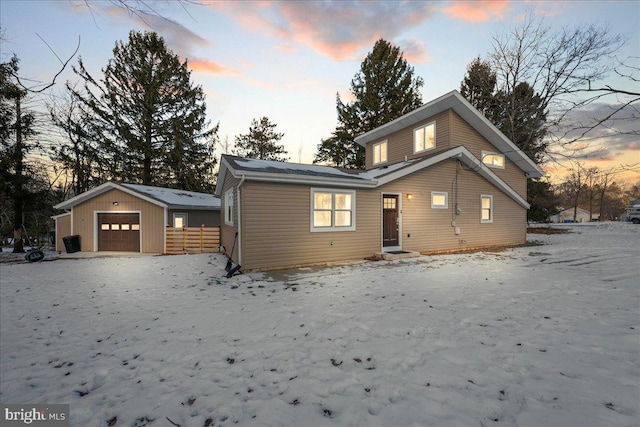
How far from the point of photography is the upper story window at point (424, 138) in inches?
541

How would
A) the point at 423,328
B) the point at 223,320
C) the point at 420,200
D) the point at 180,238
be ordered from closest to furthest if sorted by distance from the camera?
1. the point at 423,328
2. the point at 223,320
3. the point at 420,200
4. the point at 180,238

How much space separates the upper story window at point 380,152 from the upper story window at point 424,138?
7.32 ft

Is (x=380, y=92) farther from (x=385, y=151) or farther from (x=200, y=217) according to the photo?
(x=200, y=217)

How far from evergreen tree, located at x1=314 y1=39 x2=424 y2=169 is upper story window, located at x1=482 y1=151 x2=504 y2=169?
38.5 feet

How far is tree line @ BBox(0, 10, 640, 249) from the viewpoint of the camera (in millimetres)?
16297

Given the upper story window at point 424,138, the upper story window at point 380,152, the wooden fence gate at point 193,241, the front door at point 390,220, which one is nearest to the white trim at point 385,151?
the upper story window at point 380,152

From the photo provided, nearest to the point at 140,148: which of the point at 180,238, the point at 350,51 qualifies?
the point at 180,238

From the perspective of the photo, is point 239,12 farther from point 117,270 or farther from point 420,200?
point 420,200

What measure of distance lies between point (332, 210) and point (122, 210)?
12816mm

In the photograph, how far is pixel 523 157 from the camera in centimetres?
1478

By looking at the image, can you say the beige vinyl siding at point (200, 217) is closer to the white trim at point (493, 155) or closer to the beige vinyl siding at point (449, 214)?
the beige vinyl siding at point (449, 214)

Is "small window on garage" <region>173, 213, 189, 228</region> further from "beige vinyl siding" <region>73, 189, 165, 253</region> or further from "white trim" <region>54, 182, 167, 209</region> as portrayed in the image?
"white trim" <region>54, 182, 167, 209</region>

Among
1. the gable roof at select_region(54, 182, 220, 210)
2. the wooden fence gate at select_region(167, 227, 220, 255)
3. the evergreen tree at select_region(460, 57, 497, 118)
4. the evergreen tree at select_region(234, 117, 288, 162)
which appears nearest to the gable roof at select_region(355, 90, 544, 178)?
the evergreen tree at select_region(460, 57, 497, 118)

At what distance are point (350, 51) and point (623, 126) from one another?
37.9ft
